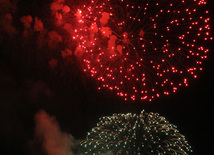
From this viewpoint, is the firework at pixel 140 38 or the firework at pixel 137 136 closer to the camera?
the firework at pixel 140 38

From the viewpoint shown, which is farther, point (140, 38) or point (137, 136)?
point (137, 136)

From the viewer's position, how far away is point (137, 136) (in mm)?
7586

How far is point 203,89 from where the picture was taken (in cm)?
840

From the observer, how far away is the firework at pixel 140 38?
18.7 feet

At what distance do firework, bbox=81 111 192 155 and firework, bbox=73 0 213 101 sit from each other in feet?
4.32

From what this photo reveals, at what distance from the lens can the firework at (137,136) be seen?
291 inches

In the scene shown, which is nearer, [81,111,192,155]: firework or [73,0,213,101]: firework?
[73,0,213,101]: firework

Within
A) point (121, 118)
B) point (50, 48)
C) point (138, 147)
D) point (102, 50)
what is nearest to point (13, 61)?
point (50, 48)

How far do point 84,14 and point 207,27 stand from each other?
112 inches

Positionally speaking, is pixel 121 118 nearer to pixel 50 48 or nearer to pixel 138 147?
pixel 138 147

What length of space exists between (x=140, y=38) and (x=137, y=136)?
124 inches

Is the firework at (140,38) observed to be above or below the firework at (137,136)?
above

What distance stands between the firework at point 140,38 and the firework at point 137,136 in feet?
4.32

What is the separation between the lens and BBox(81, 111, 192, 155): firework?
739 centimetres
